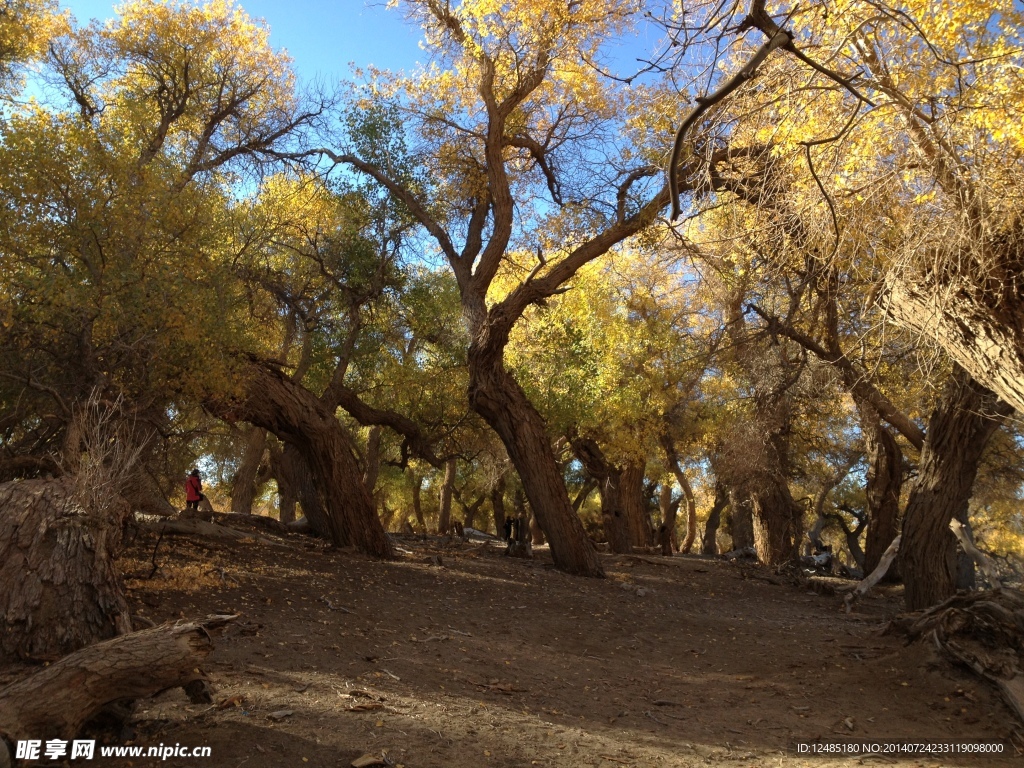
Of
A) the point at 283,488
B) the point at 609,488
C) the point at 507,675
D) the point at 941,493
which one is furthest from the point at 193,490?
the point at 941,493

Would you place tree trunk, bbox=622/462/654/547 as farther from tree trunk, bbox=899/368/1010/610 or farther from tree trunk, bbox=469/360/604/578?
tree trunk, bbox=899/368/1010/610

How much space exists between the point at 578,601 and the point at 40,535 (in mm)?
6305

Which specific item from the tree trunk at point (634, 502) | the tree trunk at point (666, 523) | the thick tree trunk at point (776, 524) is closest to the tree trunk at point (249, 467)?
the tree trunk at point (634, 502)

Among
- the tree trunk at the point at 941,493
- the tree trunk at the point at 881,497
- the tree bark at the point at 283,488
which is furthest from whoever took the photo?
the tree bark at the point at 283,488

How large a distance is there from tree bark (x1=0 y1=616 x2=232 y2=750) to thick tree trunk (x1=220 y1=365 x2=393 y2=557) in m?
6.18

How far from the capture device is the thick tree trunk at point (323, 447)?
9.77 metres

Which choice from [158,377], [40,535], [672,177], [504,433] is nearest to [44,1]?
[158,377]

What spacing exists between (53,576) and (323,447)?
5.86 m

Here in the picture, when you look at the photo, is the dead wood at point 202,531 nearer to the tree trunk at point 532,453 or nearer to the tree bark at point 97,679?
the tree trunk at point 532,453

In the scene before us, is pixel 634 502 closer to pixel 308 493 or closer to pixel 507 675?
pixel 308 493

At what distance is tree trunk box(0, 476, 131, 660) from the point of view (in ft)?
13.5

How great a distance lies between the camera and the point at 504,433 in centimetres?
1104

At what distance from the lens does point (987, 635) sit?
5590mm

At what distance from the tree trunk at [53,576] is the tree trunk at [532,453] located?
20.7 feet
